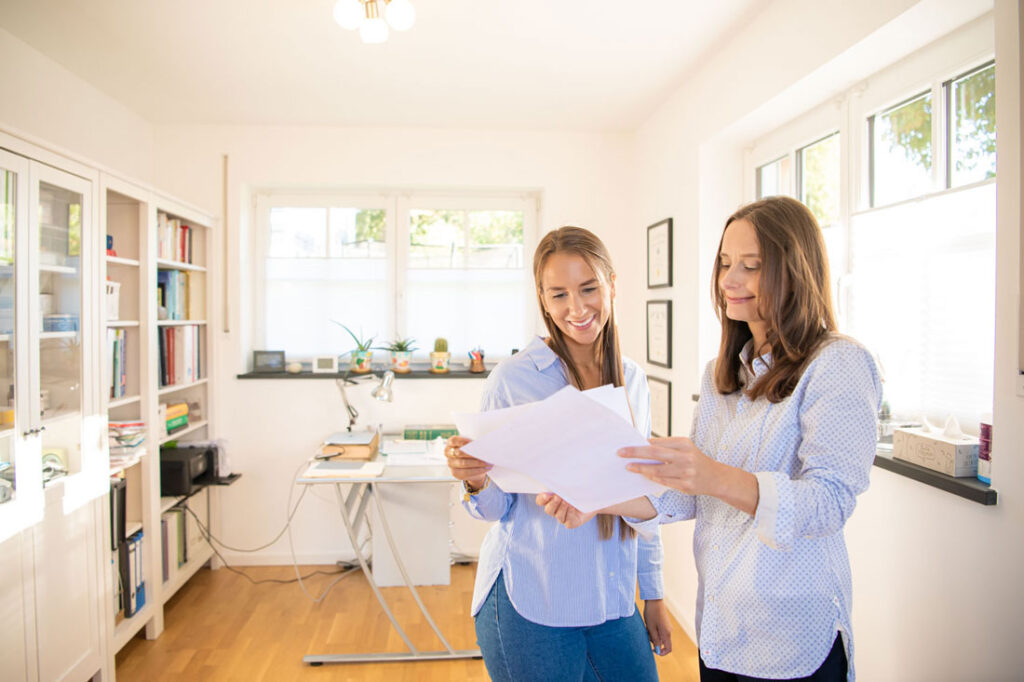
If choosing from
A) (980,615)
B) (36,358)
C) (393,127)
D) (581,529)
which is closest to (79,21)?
(36,358)

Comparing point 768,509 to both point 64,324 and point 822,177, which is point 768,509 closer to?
point 822,177

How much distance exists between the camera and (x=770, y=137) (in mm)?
2551

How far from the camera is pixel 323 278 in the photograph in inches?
144

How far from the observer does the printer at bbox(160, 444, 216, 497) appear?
297 centimetres

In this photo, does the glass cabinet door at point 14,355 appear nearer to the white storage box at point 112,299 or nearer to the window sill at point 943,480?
the white storage box at point 112,299

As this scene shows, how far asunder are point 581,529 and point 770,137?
2.07 metres

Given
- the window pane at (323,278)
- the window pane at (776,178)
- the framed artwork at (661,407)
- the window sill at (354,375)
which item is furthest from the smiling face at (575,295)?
the window pane at (323,278)

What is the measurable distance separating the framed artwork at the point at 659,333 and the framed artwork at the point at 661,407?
0.33 feet

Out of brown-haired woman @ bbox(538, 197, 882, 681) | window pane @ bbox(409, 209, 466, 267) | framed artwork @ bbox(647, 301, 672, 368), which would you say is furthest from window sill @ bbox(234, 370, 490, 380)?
brown-haired woman @ bbox(538, 197, 882, 681)

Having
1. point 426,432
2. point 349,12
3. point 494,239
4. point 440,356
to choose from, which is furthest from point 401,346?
point 349,12

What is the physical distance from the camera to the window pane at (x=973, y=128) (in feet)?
5.10

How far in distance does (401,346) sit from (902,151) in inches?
102

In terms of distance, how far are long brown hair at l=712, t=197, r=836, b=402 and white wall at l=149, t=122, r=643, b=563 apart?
2539 mm

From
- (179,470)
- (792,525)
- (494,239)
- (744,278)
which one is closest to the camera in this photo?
(792,525)
